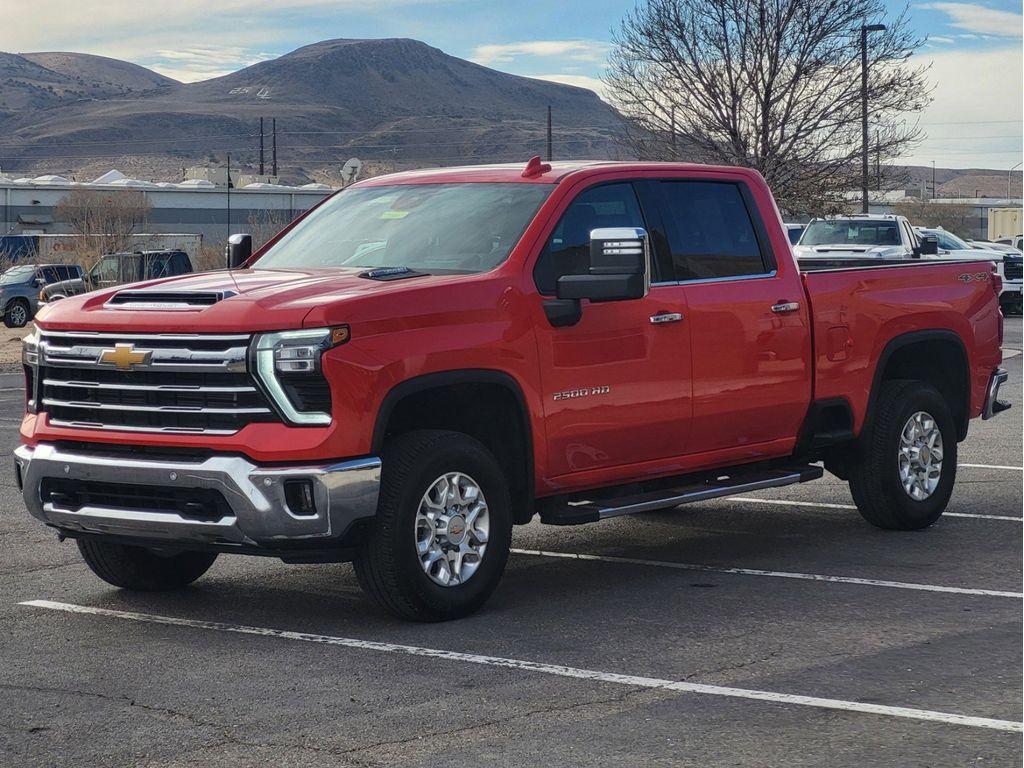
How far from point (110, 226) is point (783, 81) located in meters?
20.8

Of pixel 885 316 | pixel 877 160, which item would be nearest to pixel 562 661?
pixel 885 316

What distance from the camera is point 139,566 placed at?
7848 millimetres

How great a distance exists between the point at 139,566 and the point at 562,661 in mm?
2476

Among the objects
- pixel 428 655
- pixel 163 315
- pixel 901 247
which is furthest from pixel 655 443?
pixel 901 247

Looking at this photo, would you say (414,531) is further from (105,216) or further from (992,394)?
(105,216)

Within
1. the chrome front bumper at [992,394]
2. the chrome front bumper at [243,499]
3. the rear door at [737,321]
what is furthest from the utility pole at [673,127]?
the chrome front bumper at [243,499]

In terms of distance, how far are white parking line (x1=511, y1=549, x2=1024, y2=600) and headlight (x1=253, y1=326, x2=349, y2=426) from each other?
2.65 meters

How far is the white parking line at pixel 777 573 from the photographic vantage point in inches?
308

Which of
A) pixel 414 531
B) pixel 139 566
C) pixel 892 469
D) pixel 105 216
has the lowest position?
pixel 139 566

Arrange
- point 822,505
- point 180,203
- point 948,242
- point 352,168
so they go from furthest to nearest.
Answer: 1. point 180,203
2. point 948,242
3. point 352,168
4. point 822,505

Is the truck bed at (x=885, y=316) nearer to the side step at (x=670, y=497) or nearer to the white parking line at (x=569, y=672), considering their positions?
the side step at (x=670, y=497)

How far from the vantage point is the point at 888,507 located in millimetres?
9445

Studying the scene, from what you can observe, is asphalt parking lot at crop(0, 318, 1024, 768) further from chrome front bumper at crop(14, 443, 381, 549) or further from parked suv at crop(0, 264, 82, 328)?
parked suv at crop(0, 264, 82, 328)

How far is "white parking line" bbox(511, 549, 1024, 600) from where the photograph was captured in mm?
7820
